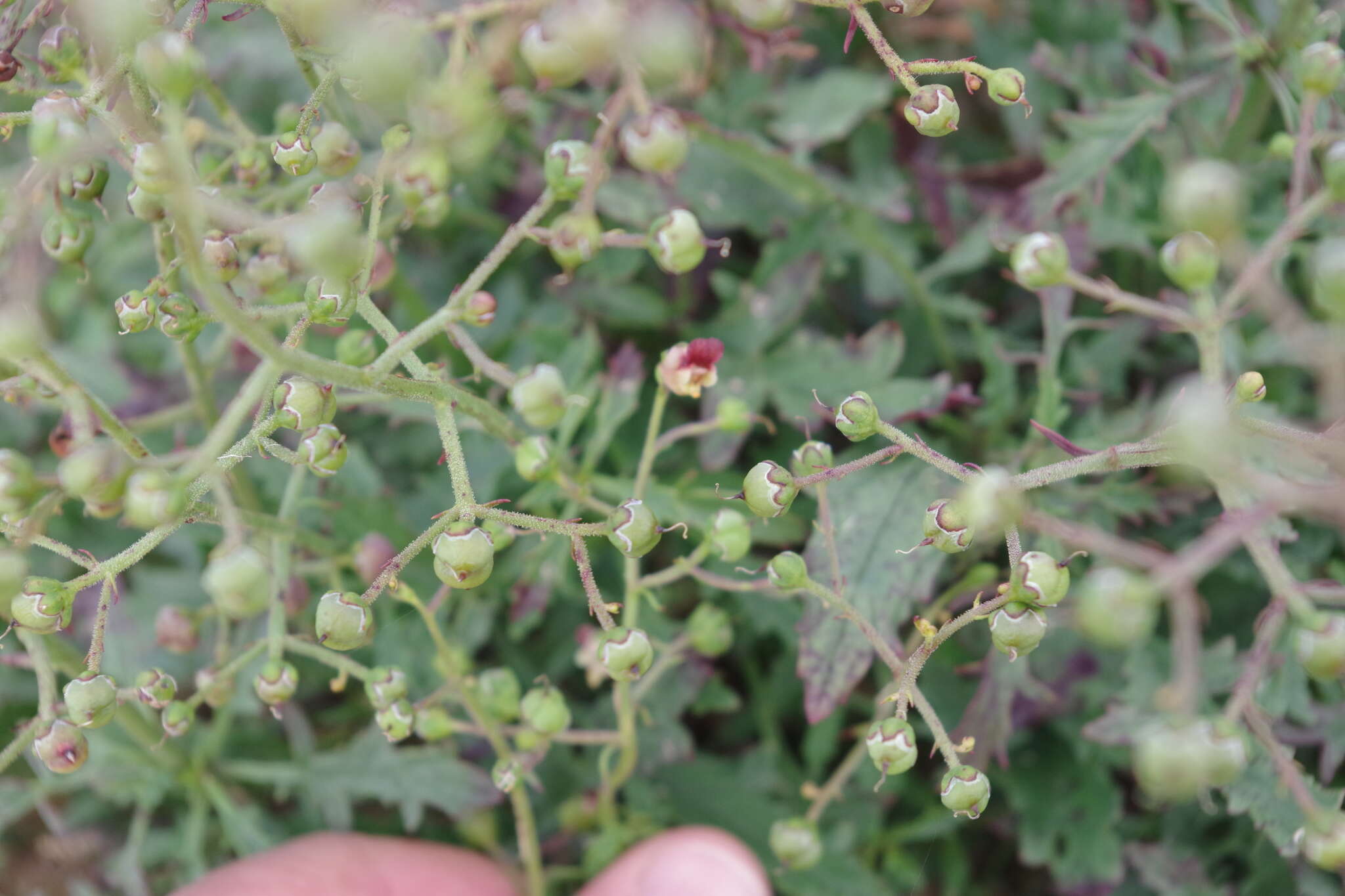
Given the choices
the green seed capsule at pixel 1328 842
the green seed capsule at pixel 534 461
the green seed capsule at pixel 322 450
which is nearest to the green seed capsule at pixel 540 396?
the green seed capsule at pixel 534 461

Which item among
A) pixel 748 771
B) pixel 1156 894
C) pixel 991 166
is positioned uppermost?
pixel 991 166

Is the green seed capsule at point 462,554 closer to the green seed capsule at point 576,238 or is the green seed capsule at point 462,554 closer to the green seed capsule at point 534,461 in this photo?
the green seed capsule at point 534,461

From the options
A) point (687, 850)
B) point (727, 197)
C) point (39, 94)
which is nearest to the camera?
point (39, 94)

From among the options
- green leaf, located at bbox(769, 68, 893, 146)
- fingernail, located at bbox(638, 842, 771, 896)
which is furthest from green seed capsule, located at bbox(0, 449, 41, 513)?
green leaf, located at bbox(769, 68, 893, 146)

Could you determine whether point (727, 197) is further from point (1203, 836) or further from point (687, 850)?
point (1203, 836)

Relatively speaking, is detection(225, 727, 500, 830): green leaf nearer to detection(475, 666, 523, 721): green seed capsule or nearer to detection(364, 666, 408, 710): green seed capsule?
detection(475, 666, 523, 721): green seed capsule

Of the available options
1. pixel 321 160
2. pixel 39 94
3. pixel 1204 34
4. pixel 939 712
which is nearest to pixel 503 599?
pixel 939 712
